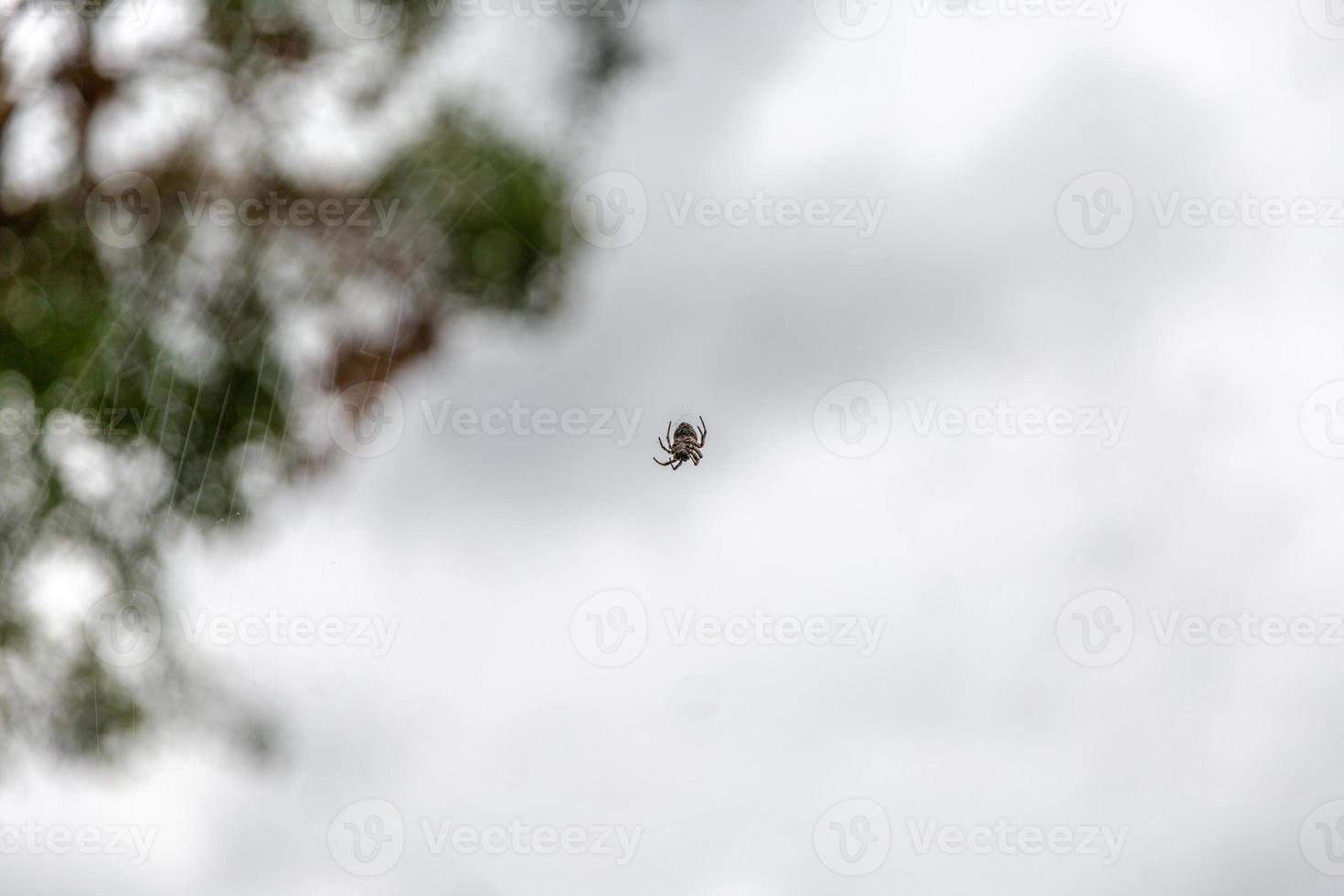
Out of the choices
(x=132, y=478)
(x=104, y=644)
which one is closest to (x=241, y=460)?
(x=132, y=478)

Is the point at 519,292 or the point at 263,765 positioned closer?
the point at 263,765

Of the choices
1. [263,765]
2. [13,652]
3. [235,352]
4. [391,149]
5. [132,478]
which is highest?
[391,149]

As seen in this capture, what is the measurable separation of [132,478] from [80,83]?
3.27m

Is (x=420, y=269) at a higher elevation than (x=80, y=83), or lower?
lower

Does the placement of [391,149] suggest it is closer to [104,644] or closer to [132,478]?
[132,478]

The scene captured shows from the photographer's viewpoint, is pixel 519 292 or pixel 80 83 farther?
pixel 519 292

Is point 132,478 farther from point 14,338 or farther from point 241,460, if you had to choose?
point 14,338

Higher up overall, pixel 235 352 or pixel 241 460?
pixel 235 352

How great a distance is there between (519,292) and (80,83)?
3.92m

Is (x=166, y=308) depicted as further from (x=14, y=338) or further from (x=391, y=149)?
(x=391, y=149)

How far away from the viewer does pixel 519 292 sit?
9125 millimetres

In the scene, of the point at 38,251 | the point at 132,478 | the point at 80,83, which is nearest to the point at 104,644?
the point at 132,478

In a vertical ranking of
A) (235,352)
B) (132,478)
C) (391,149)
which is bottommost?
(132,478)

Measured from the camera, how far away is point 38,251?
28.2 feet
